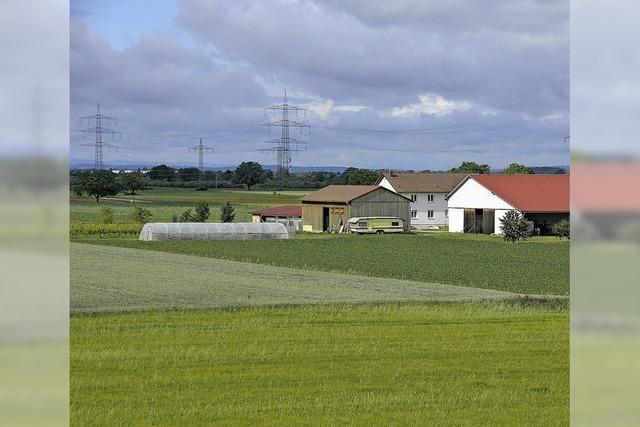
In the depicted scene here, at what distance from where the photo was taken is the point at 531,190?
96.9 ft

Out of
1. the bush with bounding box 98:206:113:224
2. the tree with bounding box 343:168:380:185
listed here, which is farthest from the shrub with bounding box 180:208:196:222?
the tree with bounding box 343:168:380:185

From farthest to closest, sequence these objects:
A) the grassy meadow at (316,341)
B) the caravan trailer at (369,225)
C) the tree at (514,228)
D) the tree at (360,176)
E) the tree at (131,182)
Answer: the tree at (360,176) → the tree at (131,182) → the caravan trailer at (369,225) → the tree at (514,228) → the grassy meadow at (316,341)

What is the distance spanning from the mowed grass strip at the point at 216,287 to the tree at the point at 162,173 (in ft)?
64.8

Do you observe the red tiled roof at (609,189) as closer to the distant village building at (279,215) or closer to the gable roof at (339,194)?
the gable roof at (339,194)

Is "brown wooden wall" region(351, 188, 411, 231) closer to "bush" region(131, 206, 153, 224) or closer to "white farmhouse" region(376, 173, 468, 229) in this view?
"white farmhouse" region(376, 173, 468, 229)

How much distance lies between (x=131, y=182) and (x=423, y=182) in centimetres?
1257

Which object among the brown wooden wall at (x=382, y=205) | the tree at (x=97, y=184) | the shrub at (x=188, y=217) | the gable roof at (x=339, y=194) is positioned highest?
the tree at (x=97, y=184)

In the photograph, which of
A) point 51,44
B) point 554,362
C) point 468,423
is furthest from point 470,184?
point 51,44

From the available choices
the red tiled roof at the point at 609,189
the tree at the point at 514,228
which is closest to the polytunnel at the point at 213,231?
the tree at the point at 514,228

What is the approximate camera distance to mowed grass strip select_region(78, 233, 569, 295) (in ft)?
55.4

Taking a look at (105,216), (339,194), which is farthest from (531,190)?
(105,216)

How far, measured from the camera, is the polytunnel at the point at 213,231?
25.9 meters

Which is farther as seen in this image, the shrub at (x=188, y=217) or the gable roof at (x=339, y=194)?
the gable roof at (x=339, y=194)

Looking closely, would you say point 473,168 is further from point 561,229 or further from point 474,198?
point 561,229
